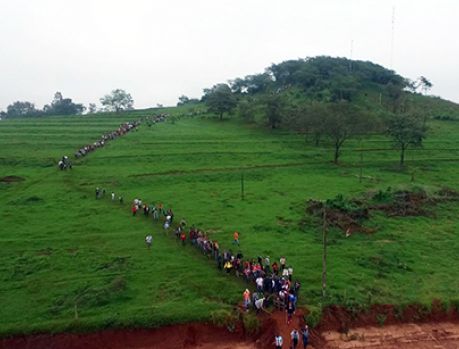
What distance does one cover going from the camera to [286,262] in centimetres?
3347

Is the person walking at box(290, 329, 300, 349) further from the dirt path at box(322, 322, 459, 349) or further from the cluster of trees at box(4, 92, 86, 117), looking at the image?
the cluster of trees at box(4, 92, 86, 117)

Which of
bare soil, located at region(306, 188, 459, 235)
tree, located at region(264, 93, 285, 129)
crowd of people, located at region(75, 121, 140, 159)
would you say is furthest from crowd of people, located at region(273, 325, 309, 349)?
tree, located at region(264, 93, 285, 129)

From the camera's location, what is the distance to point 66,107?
156m

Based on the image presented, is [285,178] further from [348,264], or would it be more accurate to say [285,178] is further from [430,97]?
[430,97]

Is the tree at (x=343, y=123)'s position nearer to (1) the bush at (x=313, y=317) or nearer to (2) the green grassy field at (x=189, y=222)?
(2) the green grassy field at (x=189, y=222)

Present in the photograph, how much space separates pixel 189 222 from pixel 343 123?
32288 mm

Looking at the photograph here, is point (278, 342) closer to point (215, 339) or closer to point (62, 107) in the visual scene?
point (215, 339)

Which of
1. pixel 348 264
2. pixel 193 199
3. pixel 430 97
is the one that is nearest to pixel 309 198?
pixel 193 199

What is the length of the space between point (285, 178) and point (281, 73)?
251 ft

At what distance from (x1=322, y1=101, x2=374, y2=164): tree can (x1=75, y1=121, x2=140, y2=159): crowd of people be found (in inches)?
1277

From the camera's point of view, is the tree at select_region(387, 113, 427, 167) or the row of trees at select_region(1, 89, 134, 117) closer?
the tree at select_region(387, 113, 427, 167)

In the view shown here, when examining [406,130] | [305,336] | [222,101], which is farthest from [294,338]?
A: [222,101]

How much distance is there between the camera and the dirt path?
87.4 feet

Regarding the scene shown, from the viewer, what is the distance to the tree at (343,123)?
65438mm
